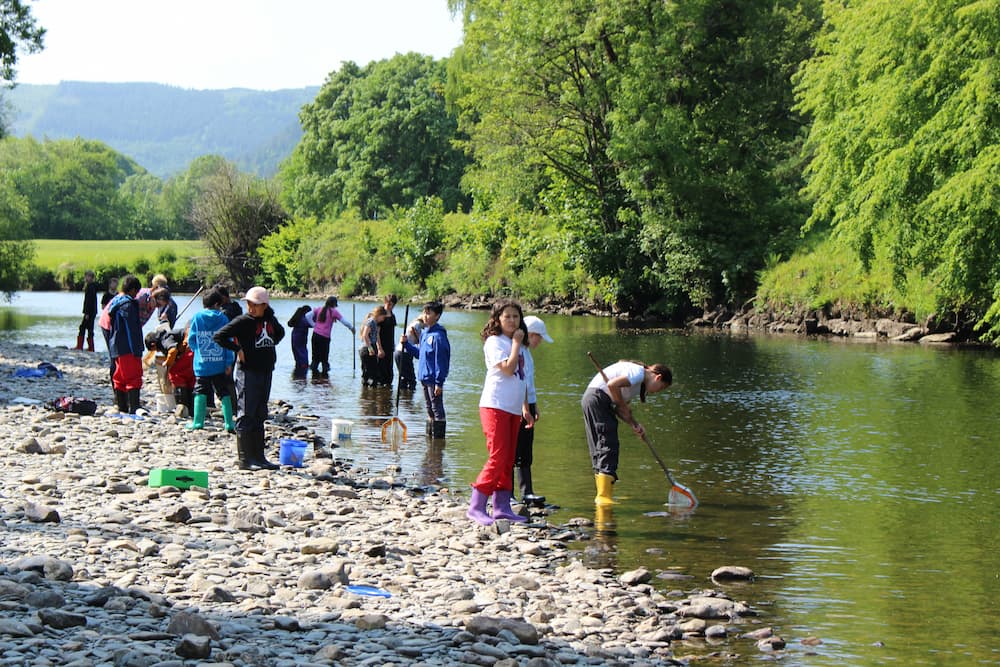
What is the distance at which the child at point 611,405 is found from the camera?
11.0 meters

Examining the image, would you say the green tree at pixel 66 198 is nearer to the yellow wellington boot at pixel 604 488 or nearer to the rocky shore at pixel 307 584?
the rocky shore at pixel 307 584

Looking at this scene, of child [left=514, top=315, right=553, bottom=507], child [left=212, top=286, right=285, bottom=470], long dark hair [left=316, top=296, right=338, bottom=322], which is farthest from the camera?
long dark hair [left=316, top=296, right=338, bottom=322]

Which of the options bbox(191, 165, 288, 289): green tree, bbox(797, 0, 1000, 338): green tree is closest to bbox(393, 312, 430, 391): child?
bbox(797, 0, 1000, 338): green tree

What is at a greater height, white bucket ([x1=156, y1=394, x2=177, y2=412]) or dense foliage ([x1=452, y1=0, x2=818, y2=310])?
dense foliage ([x1=452, y1=0, x2=818, y2=310])

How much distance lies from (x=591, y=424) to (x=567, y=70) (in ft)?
114

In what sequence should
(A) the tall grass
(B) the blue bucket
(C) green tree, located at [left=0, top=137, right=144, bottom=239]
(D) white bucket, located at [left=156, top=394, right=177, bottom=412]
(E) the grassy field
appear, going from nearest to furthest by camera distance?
(B) the blue bucket < (D) white bucket, located at [left=156, top=394, right=177, bottom=412] < (A) the tall grass < (E) the grassy field < (C) green tree, located at [left=0, top=137, right=144, bottom=239]

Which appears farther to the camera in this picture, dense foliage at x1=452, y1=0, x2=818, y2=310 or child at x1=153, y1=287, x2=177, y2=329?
dense foliage at x1=452, y1=0, x2=818, y2=310

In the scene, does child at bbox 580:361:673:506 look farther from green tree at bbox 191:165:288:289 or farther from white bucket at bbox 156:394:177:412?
green tree at bbox 191:165:288:289

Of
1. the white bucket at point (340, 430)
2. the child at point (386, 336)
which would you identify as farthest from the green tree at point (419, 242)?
the white bucket at point (340, 430)

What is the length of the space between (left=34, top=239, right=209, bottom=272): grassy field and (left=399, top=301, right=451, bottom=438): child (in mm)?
68917

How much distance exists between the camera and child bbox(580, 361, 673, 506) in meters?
11.0

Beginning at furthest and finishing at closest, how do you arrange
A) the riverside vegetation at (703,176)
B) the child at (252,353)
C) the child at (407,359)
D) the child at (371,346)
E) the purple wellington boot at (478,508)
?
the riverside vegetation at (703,176) → the child at (371,346) → the child at (407,359) → the child at (252,353) → the purple wellington boot at (478,508)

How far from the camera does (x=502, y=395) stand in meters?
10.1

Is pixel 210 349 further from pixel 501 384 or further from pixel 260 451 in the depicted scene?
pixel 501 384
